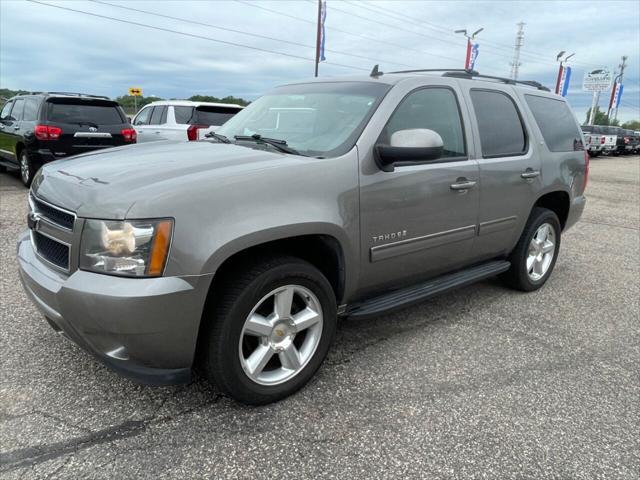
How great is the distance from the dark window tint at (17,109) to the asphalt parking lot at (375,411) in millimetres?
6732

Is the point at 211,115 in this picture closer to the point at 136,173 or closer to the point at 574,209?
the point at 574,209

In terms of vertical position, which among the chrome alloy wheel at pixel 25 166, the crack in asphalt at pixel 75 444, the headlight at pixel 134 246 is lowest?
the crack in asphalt at pixel 75 444

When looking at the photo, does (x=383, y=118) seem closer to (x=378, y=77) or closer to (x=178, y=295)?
(x=378, y=77)

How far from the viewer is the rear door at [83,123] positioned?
8.27 metres

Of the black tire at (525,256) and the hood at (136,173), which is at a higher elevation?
the hood at (136,173)

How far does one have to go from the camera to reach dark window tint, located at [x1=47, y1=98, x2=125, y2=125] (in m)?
8.32

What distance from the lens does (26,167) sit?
8.74 meters

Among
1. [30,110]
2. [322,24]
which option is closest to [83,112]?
[30,110]

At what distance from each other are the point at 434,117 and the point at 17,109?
9.15 meters

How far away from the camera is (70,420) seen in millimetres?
2393

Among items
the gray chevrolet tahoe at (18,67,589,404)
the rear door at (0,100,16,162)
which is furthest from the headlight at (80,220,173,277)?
the rear door at (0,100,16,162)

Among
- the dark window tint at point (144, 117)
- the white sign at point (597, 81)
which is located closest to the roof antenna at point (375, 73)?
the dark window tint at point (144, 117)

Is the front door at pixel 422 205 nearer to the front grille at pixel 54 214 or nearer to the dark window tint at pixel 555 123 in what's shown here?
the dark window tint at pixel 555 123

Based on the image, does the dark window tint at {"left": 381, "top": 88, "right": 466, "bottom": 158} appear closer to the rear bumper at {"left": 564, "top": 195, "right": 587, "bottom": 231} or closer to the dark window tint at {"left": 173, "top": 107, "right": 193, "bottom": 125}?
the rear bumper at {"left": 564, "top": 195, "right": 587, "bottom": 231}
